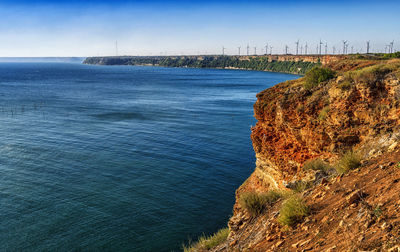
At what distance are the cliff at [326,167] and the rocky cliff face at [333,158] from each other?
0.03m

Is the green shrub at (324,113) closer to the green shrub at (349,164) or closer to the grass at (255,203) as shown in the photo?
the green shrub at (349,164)

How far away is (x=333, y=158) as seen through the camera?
15.1 metres

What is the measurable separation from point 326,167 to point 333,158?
6.57 ft

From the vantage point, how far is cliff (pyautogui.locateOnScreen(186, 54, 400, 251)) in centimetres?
755

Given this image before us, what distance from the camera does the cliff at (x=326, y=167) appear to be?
24.8ft

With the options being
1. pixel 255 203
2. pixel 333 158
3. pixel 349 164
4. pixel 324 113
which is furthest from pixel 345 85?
pixel 255 203

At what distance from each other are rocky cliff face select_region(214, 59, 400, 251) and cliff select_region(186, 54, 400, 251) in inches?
1.0

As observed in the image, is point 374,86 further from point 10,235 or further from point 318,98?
point 10,235

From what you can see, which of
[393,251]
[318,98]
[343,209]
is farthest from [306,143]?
[393,251]

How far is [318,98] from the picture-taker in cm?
1658

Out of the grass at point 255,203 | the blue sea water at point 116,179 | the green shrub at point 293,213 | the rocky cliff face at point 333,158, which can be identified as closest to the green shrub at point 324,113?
the rocky cliff face at point 333,158

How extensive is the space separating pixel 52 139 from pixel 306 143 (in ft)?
105

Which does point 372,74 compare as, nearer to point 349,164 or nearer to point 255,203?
point 349,164

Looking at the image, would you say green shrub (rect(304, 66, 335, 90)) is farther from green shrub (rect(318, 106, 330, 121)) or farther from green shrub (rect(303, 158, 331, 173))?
green shrub (rect(303, 158, 331, 173))
